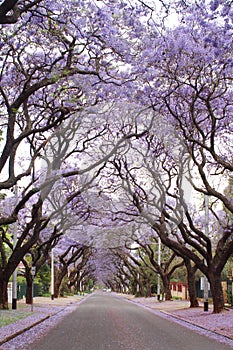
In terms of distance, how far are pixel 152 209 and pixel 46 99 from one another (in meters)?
16.5

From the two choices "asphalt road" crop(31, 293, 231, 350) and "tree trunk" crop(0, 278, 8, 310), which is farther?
"tree trunk" crop(0, 278, 8, 310)

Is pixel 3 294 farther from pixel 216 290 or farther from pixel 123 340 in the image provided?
pixel 123 340

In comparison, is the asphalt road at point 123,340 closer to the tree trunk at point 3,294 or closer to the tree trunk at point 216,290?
the tree trunk at point 216,290

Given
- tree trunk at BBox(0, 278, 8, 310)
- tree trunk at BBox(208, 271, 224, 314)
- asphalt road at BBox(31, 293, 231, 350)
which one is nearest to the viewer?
asphalt road at BBox(31, 293, 231, 350)

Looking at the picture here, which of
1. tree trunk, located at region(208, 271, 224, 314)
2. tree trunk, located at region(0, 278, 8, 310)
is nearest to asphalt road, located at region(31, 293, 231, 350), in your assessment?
tree trunk, located at region(208, 271, 224, 314)

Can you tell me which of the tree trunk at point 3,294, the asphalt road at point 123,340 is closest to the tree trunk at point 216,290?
the asphalt road at point 123,340

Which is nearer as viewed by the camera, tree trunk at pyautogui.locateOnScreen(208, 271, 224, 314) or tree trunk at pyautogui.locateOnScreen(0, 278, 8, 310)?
tree trunk at pyautogui.locateOnScreen(0, 278, 8, 310)

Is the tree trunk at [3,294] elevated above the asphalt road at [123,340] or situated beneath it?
elevated above

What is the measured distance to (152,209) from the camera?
33656 mm

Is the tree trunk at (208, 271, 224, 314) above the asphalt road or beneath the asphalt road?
above

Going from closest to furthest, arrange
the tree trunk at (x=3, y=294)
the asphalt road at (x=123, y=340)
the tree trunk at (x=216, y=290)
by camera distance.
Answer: the asphalt road at (x=123, y=340) → the tree trunk at (x=3, y=294) → the tree trunk at (x=216, y=290)

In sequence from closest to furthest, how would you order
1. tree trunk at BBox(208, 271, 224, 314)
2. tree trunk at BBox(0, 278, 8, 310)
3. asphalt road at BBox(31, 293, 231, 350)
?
asphalt road at BBox(31, 293, 231, 350)
tree trunk at BBox(0, 278, 8, 310)
tree trunk at BBox(208, 271, 224, 314)

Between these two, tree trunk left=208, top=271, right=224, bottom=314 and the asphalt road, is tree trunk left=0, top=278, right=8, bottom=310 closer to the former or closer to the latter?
the asphalt road

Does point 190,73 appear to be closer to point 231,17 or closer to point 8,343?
point 231,17
